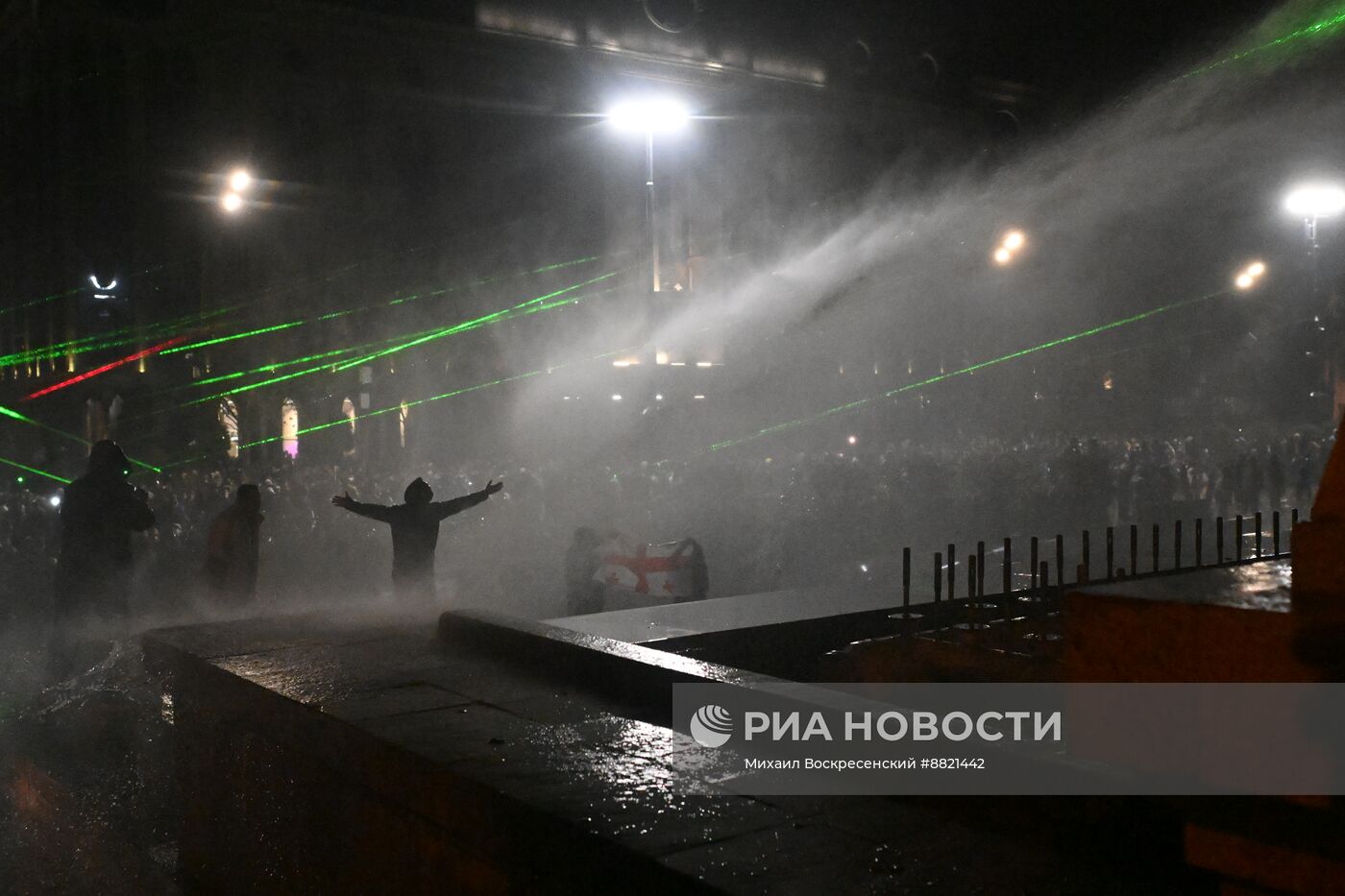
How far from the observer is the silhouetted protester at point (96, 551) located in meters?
8.80

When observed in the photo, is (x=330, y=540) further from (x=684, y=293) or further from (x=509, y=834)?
(x=684, y=293)

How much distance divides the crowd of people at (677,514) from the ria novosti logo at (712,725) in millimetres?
5344

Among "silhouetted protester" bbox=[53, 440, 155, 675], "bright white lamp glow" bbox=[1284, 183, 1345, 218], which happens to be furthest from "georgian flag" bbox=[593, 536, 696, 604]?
"bright white lamp glow" bbox=[1284, 183, 1345, 218]

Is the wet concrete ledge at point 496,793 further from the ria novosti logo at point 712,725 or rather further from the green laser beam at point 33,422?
the green laser beam at point 33,422

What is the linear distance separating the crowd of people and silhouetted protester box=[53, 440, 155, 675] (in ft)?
0.38

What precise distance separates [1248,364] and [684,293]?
2028 centimetres

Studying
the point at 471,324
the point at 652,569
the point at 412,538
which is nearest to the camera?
the point at 412,538

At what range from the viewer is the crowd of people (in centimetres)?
1250

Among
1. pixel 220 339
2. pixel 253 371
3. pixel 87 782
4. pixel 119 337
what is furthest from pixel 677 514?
pixel 119 337

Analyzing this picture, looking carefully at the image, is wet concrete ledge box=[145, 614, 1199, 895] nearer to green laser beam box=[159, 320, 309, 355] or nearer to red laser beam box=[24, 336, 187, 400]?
green laser beam box=[159, 320, 309, 355]

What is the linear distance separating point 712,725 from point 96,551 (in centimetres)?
704

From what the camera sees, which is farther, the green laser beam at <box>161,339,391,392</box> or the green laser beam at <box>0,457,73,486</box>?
the green laser beam at <box>161,339,391,392</box>

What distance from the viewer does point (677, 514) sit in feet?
63.7

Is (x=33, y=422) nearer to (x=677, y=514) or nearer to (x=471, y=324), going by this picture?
(x=471, y=324)
